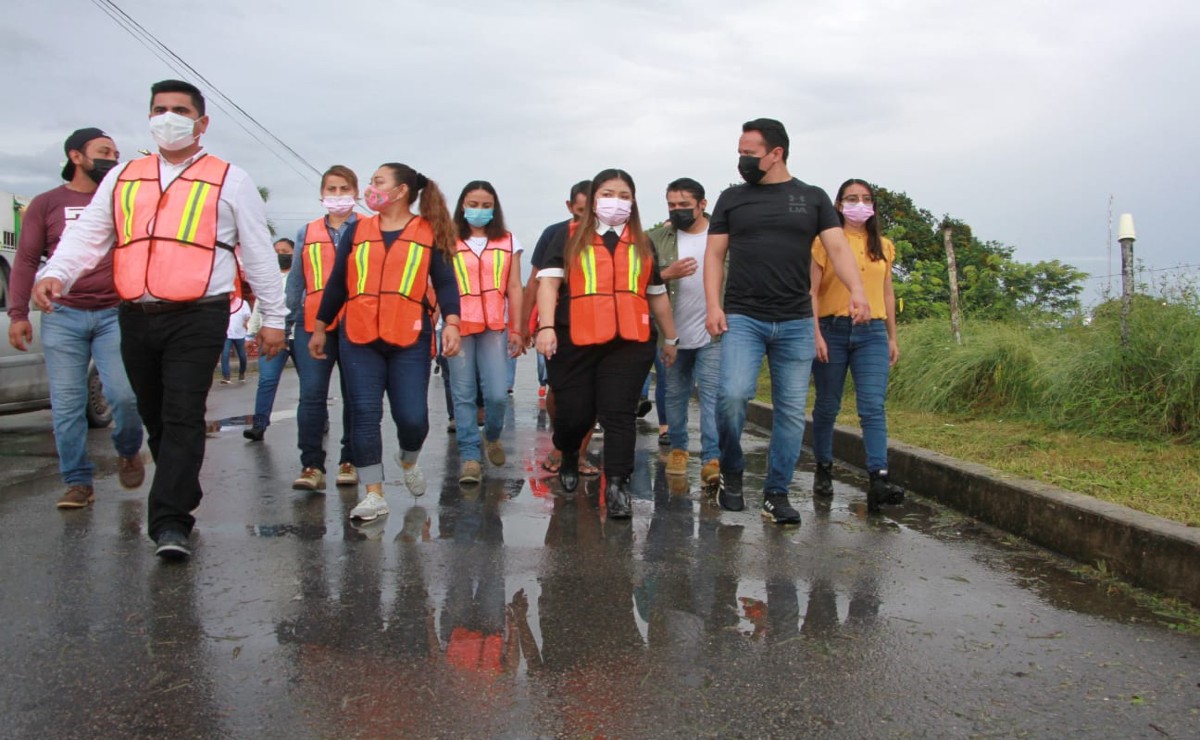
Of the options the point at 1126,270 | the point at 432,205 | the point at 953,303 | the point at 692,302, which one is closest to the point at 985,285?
the point at 953,303

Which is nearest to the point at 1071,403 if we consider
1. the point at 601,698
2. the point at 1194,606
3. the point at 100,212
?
the point at 1194,606

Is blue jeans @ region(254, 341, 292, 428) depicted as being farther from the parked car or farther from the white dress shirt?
the white dress shirt

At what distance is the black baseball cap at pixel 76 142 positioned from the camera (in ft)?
17.6

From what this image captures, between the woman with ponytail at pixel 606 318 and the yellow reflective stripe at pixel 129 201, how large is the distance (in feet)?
6.55

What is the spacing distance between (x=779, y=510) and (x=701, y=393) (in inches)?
55.4

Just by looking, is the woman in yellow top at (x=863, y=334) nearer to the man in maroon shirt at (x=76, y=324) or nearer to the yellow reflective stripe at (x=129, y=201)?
the yellow reflective stripe at (x=129, y=201)

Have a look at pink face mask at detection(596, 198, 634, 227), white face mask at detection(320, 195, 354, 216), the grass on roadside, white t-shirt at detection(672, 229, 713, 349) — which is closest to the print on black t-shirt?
pink face mask at detection(596, 198, 634, 227)

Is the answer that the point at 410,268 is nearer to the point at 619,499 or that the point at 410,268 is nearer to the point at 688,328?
the point at 619,499

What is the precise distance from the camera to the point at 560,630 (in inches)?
136

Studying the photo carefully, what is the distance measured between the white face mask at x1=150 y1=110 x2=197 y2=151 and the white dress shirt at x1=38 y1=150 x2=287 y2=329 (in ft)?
0.28

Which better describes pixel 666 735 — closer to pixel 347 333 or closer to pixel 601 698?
pixel 601 698

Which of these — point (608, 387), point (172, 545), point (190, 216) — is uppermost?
point (190, 216)

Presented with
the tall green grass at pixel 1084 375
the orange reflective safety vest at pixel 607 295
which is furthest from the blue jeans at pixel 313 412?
the tall green grass at pixel 1084 375

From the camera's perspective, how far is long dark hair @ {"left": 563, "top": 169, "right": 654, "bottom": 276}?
545 centimetres
